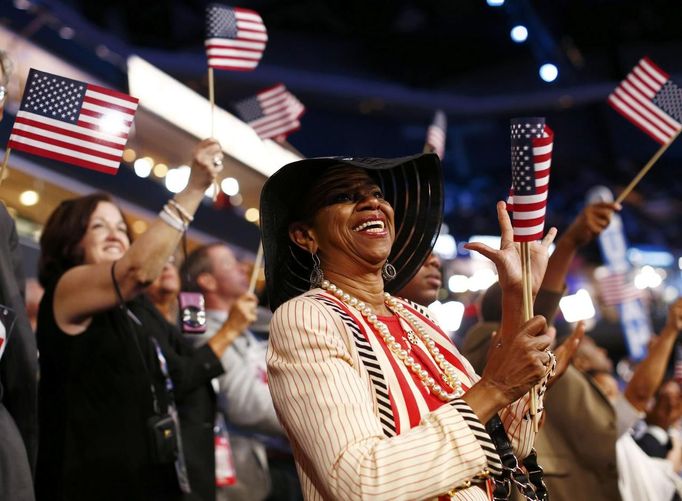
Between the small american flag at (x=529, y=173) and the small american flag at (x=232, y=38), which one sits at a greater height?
the small american flag at (x=232, y=38)

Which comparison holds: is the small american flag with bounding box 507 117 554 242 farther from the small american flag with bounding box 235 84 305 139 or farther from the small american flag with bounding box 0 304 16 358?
the small american flag with bounding box 235 84 305 139

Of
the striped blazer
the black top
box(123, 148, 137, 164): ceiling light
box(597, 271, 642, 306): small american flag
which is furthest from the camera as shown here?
box(597, 271, 642, 306): small american flag

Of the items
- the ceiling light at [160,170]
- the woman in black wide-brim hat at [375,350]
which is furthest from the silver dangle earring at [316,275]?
the ceiling light at [160,170]

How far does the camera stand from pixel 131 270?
3.13 metres

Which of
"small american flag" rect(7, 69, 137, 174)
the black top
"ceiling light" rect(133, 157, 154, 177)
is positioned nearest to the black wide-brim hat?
"small american flag" rect(7, 69, 137, 174)

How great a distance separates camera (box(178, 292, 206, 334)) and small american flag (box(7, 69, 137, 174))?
2.20ft

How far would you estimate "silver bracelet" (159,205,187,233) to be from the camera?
319 cm

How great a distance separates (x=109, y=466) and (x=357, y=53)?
14.3 metres

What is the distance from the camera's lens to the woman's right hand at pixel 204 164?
323 cm

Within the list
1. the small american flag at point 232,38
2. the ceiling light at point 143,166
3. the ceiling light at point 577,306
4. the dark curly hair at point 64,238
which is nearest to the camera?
the dark curly hair at point 64,238

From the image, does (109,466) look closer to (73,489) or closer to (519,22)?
(73,489)

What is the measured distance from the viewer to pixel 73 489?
3.06 metres

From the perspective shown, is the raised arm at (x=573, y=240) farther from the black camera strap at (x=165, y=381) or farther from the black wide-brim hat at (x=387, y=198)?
the black camera strap at (x=165, y=381)

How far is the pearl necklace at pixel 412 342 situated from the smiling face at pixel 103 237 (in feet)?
4.75
